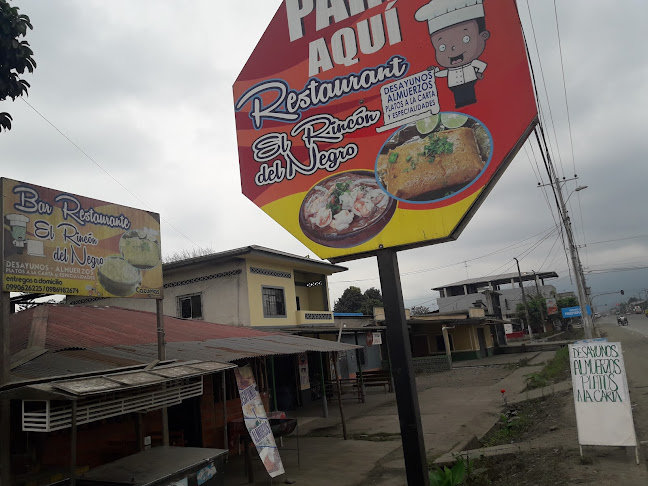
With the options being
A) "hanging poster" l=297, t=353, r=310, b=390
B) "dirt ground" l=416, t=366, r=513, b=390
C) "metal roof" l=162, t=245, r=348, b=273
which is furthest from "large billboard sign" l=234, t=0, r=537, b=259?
Answer: "dirt ground" l=416, t=366, r=513, b=390

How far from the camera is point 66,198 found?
643 cm

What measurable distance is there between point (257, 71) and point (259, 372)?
378 inches

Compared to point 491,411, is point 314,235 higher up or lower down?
higher up

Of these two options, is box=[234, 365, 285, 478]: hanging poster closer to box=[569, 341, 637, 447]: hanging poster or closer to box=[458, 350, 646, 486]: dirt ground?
box=[458, 350, 646, 486]: dirt ground

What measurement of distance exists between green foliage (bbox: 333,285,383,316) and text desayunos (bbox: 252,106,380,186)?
142 feet

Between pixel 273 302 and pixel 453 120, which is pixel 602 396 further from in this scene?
pixel 273 302

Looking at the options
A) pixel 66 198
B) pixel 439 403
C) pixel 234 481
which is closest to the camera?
pixel 66 198

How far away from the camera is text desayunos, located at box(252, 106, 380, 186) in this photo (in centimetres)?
597

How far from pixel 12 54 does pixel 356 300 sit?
151ft

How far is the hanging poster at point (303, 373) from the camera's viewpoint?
61.8 feet

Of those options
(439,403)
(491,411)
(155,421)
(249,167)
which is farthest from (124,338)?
(439,403)

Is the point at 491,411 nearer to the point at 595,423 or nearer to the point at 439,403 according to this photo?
the point at 439,403

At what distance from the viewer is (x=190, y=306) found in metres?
19.0

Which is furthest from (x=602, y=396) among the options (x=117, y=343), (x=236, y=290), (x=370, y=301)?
(x=370, y=301)
